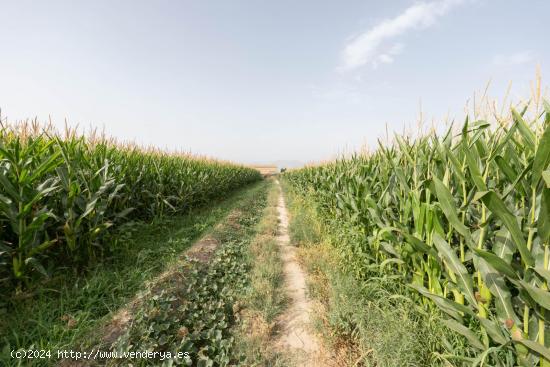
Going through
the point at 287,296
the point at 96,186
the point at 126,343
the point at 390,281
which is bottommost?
the point at 287,296

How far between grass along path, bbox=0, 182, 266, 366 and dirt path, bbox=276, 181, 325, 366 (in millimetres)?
1940

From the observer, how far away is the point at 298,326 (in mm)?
2789

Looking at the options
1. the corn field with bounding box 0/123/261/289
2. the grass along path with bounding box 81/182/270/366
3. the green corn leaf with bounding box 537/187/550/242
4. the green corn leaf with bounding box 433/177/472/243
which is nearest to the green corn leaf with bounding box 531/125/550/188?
the green corn leaf with bounding box 537/187/550/242

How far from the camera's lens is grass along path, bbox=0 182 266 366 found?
228 centimetres

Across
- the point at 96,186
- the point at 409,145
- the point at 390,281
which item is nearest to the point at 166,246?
the point at 96,186

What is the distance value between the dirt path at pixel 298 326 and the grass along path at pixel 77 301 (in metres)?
1.94

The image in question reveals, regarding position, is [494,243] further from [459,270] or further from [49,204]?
[49,204]

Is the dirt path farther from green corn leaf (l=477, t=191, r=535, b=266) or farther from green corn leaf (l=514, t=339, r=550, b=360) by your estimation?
green corn leaf (l=477, t=191, r=535, b=266)

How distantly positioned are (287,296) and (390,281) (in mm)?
1403

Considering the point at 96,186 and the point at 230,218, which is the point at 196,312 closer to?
the point at 96,186

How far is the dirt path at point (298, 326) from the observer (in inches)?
92.0

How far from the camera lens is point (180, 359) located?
6.98ft

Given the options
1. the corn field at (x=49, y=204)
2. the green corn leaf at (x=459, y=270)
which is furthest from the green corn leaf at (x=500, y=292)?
the corn field at (x=49, y=204)

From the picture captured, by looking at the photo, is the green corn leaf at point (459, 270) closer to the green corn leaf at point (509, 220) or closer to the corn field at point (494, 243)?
the corn field at point (494, 243)
